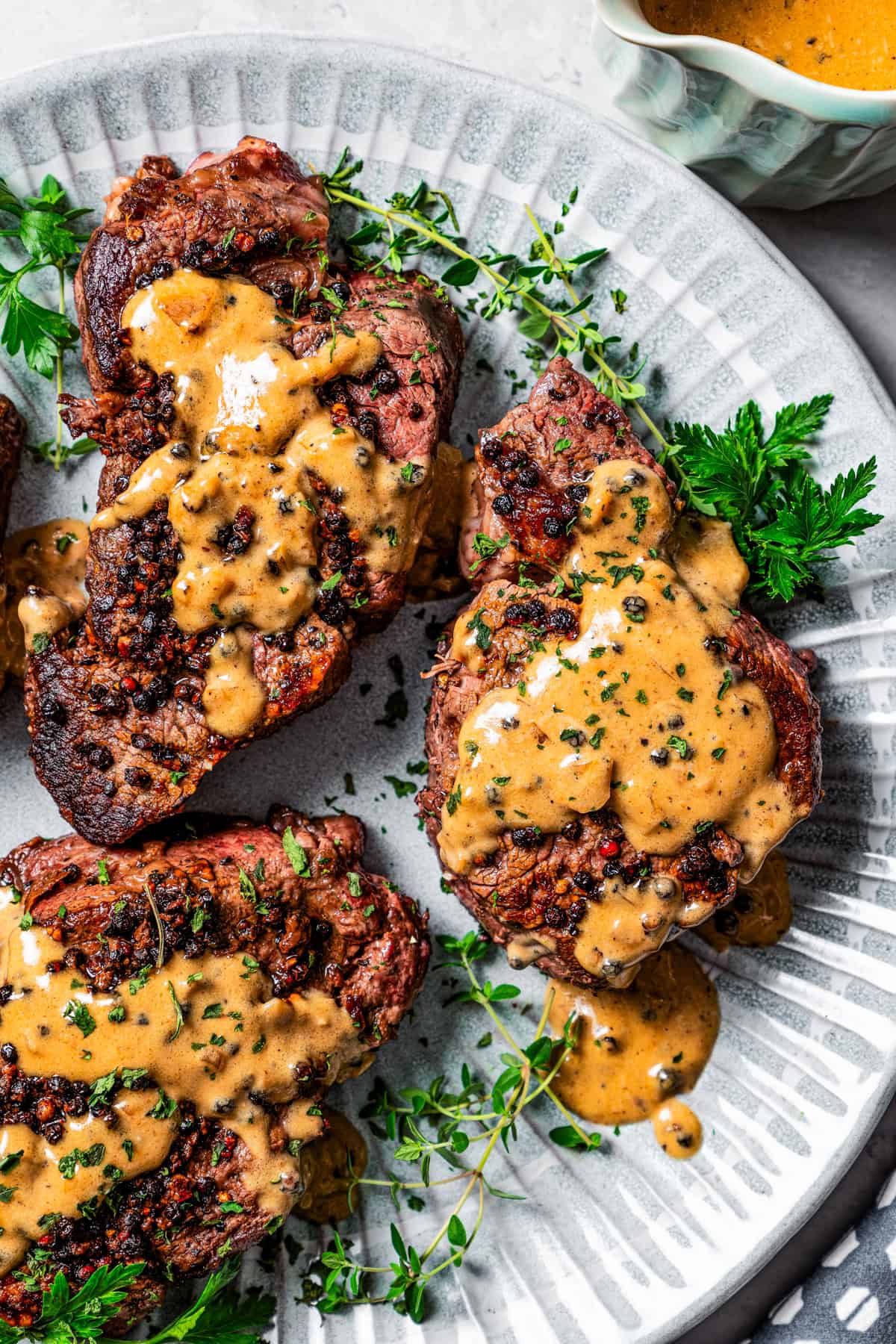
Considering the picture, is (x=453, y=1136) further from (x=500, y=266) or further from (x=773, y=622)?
(x=500, y=266)

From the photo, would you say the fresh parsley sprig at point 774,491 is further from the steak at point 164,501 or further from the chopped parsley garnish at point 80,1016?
the chopped parsley garnish at point 80,1016

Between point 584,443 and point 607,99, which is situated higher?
point 607,99

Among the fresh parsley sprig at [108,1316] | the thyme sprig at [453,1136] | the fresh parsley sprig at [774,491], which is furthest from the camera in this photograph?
the thyme sprig at [453,1136]

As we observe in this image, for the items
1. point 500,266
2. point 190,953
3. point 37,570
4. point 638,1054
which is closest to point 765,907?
point 638,1054

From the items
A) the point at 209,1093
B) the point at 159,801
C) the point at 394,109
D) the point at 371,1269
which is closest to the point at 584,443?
the point at 394,109

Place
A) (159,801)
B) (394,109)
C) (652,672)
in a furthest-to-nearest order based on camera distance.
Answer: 1. (394,109)
2. (159,801)
3. (652,672)

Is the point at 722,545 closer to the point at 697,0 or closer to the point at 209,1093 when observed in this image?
the point at 697,0

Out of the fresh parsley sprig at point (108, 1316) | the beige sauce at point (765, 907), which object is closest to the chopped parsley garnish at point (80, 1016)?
the fresh parsley sprig at point (108, 1316)
